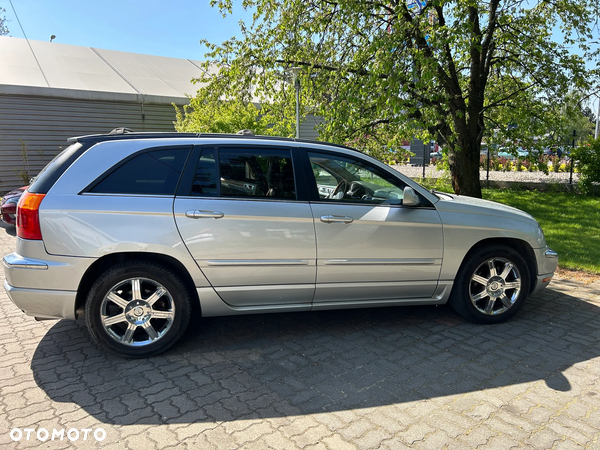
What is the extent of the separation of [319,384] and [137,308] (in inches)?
61.4

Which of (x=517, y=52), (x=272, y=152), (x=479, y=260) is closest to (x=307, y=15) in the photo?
(x=517, y=52)

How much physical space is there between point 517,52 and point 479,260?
330 inches

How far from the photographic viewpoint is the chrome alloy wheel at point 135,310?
3.56 m

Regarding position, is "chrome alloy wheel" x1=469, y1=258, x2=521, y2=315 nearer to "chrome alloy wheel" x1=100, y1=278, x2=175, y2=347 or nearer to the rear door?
the rear door

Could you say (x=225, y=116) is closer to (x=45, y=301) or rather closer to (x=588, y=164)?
(x=45, y=301)

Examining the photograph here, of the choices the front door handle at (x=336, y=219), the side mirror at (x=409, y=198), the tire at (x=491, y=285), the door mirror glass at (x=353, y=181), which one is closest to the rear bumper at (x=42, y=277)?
the front door handle at (x=336, y=219)

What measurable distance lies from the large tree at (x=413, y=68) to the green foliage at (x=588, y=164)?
116 inches

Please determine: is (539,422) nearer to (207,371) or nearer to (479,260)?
(479,260)

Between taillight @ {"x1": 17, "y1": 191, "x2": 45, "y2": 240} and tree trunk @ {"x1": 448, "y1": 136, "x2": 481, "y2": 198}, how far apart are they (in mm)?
8805

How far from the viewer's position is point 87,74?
1584 centimetres

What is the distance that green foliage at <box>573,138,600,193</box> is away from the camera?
41.5 feet

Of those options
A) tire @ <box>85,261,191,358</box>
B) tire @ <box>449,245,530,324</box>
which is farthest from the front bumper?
tire @ <box>85,261,191,358</box>
